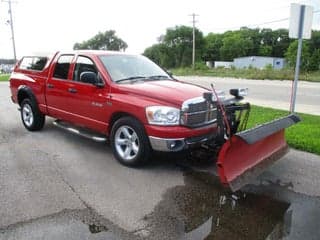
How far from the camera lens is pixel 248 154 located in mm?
4996

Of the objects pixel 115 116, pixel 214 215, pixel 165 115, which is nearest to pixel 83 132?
pixel 115 116

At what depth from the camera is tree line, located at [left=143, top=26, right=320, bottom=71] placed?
89.6 meters

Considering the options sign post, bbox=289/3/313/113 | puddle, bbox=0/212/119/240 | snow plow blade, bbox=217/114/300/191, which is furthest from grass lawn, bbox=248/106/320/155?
puddle, bbox=0/212/119/240

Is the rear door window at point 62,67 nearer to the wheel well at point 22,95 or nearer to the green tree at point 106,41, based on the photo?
the wheel well at point 22,95

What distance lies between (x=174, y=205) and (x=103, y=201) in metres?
0.87

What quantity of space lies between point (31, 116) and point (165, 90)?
154 inches

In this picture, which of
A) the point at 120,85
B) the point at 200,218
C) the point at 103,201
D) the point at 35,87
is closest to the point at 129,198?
the point at 103,201

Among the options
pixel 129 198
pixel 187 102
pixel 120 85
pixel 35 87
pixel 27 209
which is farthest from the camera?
pixel 35 87

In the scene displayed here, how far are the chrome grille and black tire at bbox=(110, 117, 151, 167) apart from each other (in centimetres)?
69

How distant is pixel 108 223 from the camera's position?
3.92 m

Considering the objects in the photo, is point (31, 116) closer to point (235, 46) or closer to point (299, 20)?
point (299, 20)

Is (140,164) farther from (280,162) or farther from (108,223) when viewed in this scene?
(280,162)

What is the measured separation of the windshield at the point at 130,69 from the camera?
247 inches

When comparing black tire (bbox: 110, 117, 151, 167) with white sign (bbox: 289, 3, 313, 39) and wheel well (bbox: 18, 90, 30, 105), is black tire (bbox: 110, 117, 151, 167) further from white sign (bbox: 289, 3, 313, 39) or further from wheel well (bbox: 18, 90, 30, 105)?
white sign (bbox: 289, 3, 313, 39)
